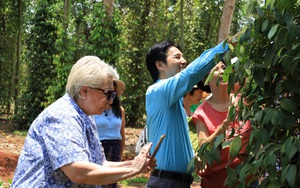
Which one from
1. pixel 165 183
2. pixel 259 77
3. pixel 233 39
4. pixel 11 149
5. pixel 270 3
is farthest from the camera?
pixel 11 149

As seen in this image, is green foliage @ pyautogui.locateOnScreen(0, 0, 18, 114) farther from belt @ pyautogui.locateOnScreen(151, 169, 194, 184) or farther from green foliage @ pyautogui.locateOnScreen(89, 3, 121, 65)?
belt @ pyautogui.locateOnScreen(151, 169, 194, 184)

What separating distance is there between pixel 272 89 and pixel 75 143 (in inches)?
36.8

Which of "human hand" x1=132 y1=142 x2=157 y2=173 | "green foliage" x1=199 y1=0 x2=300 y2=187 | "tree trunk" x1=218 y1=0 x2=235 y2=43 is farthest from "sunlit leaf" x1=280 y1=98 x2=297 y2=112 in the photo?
"tree trunk" x1=218 y1=0 x2=235 y2=43

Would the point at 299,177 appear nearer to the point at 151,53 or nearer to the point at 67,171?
the point at 67,171

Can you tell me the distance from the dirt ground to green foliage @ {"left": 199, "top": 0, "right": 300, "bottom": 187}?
5999 mm

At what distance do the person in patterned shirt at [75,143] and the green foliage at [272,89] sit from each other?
0.59 m

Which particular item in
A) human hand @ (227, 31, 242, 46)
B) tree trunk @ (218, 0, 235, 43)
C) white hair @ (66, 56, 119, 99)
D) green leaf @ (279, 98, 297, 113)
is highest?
tree trunk @ (218, 0, 235, 43)

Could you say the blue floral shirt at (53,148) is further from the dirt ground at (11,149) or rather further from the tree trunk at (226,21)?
the tree trunk at (226,21)

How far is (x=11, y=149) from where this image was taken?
11.9 m

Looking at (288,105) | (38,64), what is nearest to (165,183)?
(288,105)

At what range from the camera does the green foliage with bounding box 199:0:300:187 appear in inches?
81.8

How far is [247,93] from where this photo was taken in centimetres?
245

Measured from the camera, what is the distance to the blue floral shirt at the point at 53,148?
2419mm

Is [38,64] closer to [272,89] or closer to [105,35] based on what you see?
[105,35]
